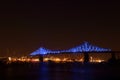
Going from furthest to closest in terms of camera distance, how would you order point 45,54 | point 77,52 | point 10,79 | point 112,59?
point 45,54 → point 77,52 → point 112,59 → point 10,79

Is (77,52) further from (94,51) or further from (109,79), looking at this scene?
(109,79)

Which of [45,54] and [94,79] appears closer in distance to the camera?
[94,79]

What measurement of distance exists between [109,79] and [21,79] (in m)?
8.88

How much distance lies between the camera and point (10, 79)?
45781 millimetres

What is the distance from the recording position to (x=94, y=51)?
115438mm

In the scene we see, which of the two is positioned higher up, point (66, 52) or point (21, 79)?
point (66, 52)

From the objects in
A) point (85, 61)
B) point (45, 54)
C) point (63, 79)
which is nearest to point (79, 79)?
point (63, 79)

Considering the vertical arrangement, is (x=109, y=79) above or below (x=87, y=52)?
below

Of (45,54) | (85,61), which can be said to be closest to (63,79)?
(85,61)

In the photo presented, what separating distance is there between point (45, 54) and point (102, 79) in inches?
3263

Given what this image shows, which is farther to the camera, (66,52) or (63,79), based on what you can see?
(66,52)

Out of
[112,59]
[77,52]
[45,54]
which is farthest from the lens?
[45,54]

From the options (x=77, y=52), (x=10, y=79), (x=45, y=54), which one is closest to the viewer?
(x=10, y=79)

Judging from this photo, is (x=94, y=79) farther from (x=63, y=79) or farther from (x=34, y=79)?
(x=34, y=79)
